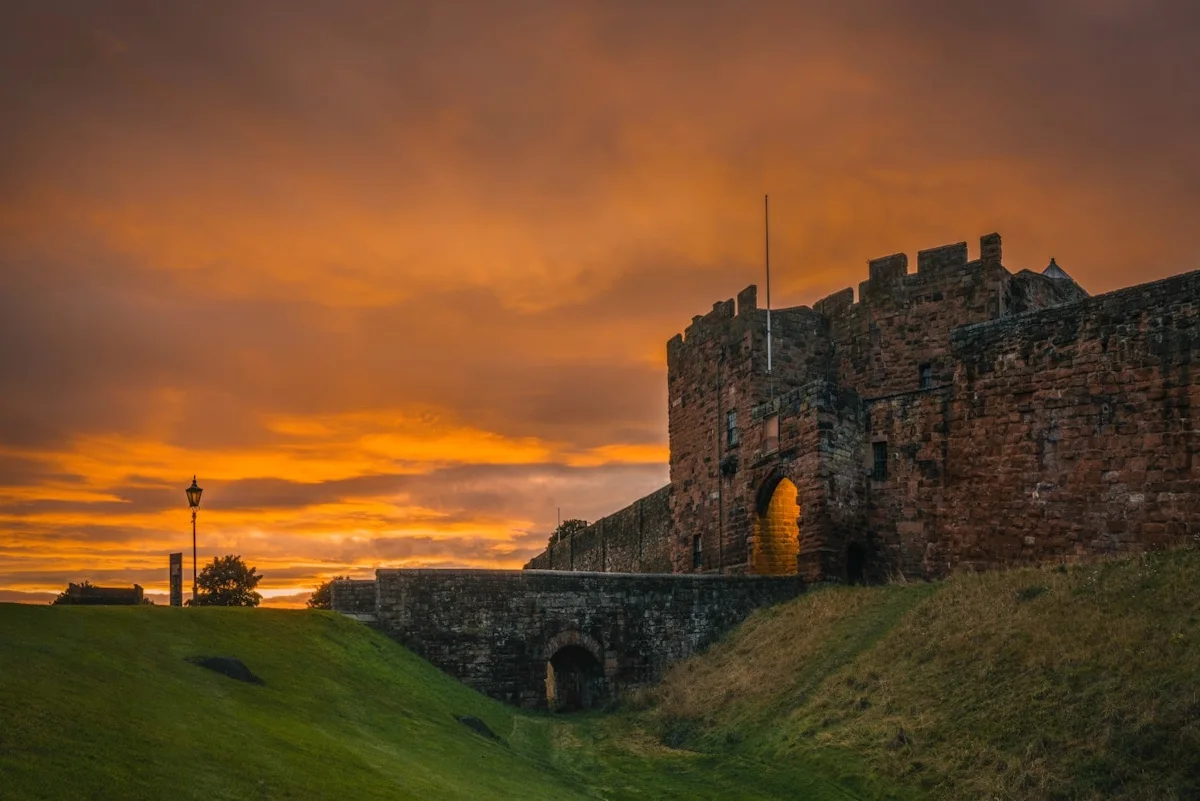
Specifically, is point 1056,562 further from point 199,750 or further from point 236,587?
point 236,587

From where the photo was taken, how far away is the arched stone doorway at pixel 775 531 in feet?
108

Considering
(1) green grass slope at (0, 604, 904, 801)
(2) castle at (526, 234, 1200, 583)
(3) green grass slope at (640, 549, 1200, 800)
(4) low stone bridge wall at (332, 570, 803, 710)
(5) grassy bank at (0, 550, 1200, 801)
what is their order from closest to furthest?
(1) green grass slope at (0, 604, 904, 801) → (5) grassy bank at (0, 550, 1200, 801) → (3) green grass slope at (640, 549, 1200, 800) → (2) castle at (526, 234, 1200, 583) → (4) low stone bridge wall at (332, 570, 803, 710)

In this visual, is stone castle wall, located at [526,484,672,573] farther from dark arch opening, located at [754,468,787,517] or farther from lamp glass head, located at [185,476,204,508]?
lamp glass head, located at [185,476,204,508]

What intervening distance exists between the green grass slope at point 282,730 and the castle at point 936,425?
10357mm

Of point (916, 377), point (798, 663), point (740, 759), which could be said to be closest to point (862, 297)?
point (916, 377)

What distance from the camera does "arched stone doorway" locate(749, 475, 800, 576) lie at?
32875 mm

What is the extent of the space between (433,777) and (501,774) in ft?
8.38

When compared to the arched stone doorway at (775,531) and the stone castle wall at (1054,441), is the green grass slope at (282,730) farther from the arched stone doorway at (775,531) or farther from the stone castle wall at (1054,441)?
the arched stone doorway at (775,531)

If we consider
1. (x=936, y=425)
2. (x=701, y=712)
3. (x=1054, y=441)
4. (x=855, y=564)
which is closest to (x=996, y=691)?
(x=701, y=712)

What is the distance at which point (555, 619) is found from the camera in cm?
2706

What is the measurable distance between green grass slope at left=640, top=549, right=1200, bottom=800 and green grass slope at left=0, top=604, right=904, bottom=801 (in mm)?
1099

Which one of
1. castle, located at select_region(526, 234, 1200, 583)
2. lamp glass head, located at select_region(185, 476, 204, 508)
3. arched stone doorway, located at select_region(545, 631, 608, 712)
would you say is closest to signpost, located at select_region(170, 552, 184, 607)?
lamp glass head, located at select_region(185, 476, 204, 508)

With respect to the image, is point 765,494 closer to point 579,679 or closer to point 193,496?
point 579,679

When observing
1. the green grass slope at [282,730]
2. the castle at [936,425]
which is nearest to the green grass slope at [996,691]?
the green grass slope at [282,730]
